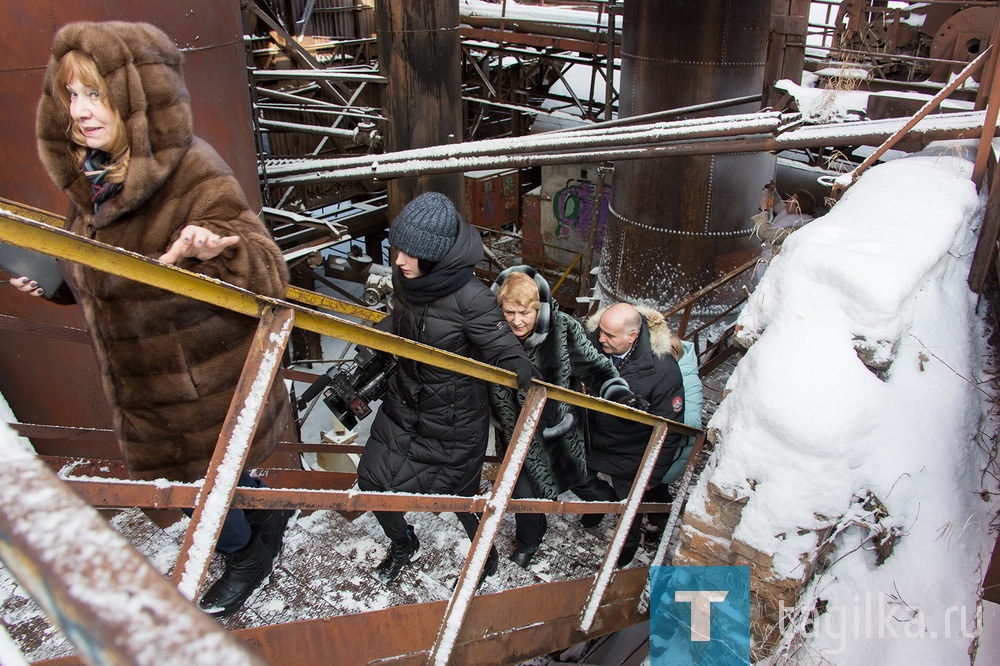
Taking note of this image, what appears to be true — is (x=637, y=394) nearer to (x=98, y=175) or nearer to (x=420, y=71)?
(x=98, y=175)

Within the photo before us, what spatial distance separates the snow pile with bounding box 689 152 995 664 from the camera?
264cm

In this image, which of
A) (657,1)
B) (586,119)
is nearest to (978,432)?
(657,1)

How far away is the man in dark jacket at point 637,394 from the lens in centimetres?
323

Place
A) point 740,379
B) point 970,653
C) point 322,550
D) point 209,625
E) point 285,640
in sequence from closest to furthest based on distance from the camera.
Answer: point 209,625
point 285,640
point 970,653
point 322,550
point 740,379

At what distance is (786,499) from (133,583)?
252 centimetres

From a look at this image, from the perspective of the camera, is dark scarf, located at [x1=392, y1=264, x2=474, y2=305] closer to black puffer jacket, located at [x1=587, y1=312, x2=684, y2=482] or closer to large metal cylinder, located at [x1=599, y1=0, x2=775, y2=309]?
black puffer jacket, located at [x1=587, y1=312, x2=684, y2=482]

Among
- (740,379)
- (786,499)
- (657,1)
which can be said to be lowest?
(786,499)

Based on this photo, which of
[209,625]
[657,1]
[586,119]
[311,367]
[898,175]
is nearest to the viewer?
[209,625]

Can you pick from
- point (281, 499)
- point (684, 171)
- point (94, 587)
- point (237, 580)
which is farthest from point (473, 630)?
point (684, 171)

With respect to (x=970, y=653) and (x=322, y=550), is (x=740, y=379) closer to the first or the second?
(x=970, y=653)

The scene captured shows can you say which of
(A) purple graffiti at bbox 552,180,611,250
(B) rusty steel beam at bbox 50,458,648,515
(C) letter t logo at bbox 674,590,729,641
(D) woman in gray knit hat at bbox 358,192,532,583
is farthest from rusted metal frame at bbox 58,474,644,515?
(A) purple graffiti at bbox 552,180,611,250

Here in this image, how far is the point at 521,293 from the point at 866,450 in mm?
1508

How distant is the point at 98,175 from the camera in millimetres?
1763

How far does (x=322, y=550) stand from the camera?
2789mm
